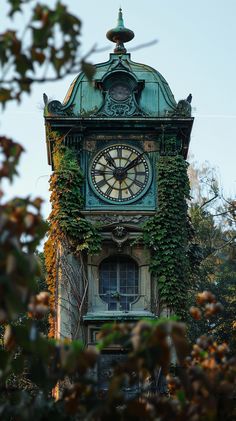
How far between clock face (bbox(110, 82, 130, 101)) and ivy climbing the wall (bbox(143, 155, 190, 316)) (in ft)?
6.35

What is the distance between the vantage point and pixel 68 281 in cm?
2812

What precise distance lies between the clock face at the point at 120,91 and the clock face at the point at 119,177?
1.46 meters

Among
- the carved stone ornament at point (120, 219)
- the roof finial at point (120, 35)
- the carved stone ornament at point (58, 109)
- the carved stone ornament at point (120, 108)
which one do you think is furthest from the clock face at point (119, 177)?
the roof finial at point (120, 35)

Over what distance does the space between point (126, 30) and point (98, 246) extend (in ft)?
23.0

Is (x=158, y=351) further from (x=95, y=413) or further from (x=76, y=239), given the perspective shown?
(x=76, y=239)

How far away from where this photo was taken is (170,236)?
2841 cm

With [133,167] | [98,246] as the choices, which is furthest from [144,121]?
[98,246]

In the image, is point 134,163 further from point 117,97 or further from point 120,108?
point 117,97

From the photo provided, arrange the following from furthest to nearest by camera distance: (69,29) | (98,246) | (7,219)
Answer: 1. (98,246)
2. (69,29)
3. (7,219)

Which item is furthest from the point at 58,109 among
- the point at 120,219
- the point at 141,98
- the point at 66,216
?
the point at 120,219

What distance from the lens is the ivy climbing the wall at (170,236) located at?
28016 mm

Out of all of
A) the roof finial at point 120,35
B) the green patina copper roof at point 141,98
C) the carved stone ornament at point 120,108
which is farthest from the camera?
the roof finial at point 120,35

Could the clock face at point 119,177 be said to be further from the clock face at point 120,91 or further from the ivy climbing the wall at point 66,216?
the clock face at point 120,91

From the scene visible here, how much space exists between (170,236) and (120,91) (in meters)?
4.17
